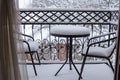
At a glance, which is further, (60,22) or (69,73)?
(60,22)

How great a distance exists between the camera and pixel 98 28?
3961 millimetres

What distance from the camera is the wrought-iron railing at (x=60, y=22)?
12.2 ft

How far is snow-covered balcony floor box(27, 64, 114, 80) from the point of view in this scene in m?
3.02

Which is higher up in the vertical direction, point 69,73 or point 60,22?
point 60,22

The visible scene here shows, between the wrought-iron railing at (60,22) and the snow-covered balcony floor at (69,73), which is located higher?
the wrought-iron railing at (60,22)

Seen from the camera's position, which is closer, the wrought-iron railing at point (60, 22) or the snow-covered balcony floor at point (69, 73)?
the snow-covered balcony floor at point (69, 73)

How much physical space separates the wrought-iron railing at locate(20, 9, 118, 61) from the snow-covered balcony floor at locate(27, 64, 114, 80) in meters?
0.49

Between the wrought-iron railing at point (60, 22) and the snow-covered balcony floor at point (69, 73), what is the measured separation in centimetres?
49

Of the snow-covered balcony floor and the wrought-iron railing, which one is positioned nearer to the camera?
the snow-covered balcony floor

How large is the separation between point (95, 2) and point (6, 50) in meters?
2.15

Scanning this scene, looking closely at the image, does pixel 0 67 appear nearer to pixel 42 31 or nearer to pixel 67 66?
pixel 67 66

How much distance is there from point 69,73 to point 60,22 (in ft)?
3.13

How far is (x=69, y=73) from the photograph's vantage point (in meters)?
3.18

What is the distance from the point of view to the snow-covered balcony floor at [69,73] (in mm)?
3017
